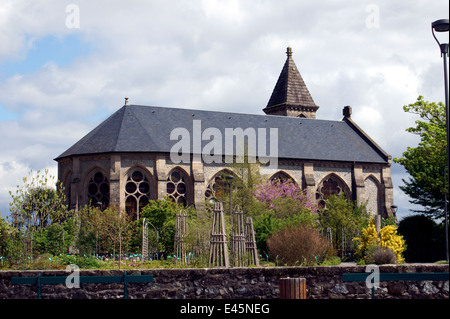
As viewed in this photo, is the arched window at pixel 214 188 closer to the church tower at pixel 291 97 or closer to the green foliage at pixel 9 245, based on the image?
the church tower at pixel 291 97

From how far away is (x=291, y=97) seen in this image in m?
66.8

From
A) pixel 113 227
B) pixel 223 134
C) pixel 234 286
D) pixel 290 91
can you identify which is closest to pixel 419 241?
pixel 113 227

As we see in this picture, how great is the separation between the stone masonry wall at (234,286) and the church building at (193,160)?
102 ft

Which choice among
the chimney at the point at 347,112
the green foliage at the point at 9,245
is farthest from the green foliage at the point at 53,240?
the chimney at the point at 347,112

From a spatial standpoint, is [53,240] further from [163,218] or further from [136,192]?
[136,192]

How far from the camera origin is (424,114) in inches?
1606

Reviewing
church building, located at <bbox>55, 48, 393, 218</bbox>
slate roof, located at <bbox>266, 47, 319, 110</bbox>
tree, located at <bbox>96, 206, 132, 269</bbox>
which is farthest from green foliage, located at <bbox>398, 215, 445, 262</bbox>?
slate roof, located at <bbox>266, 47, 319, 110</bbox>

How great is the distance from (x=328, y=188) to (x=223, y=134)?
10.1 m

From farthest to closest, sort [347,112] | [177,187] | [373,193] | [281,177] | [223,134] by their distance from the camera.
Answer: [347,112]
[373,193]
[223,134]
[281,177]
[177,187]

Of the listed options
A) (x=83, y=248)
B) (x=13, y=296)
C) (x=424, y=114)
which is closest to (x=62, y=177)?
(x=83, y=248)

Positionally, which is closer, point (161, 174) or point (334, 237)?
point (334, 237)

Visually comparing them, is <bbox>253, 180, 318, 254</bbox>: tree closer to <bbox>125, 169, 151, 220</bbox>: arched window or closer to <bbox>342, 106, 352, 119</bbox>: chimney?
<bbox>125, 169, 151, 220</bbox>: arched window

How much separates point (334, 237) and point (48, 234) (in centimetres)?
1814
